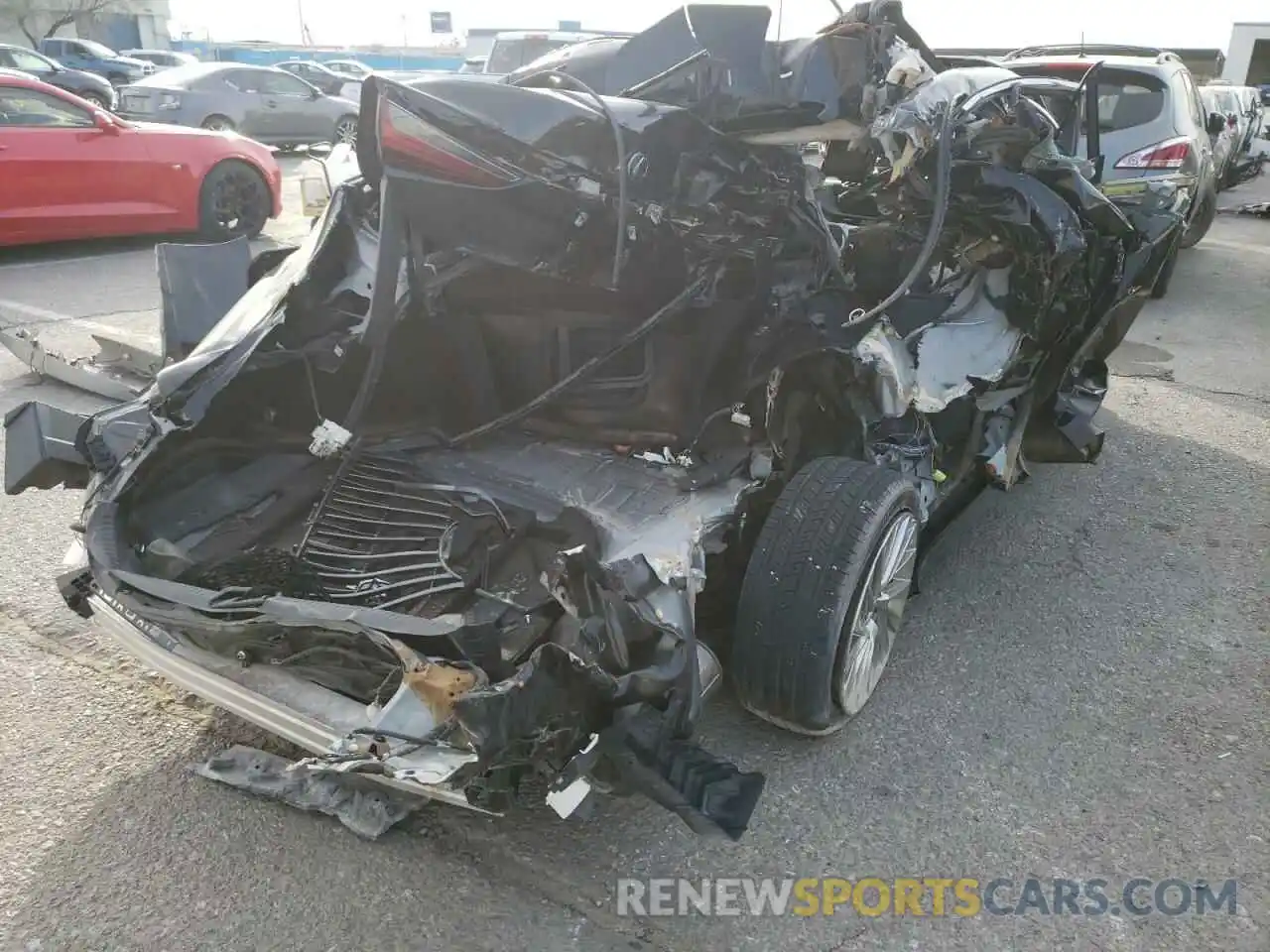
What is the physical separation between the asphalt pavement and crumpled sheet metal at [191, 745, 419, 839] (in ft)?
0.18

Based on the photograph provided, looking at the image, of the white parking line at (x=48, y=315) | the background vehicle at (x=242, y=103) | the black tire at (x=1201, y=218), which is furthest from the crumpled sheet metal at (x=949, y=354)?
the background vehicle at (x=242, y=103)

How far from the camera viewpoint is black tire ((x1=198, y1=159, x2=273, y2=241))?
9.17m

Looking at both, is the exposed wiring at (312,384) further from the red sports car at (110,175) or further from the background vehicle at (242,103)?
the background vehicle at (242,103)

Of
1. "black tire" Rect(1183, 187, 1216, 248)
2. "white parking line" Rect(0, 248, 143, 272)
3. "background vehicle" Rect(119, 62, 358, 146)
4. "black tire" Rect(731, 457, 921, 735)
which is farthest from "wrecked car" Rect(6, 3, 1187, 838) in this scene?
"background vehicle" Rect(119, 62, 358, 146)

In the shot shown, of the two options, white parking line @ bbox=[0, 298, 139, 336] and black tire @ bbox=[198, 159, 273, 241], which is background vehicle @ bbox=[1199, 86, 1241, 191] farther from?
white parking line @ bbox=[0, 298, 139, 336]

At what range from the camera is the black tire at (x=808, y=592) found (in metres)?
2.50

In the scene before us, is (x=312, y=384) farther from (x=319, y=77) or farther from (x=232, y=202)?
(x=319, y=77)

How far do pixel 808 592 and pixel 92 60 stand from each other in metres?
27.7

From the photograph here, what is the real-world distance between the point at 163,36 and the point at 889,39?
49.6 meters

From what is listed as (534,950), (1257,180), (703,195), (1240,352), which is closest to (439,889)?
(534,950)

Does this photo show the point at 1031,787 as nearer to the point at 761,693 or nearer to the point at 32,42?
the point at 761,693

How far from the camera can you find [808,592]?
250 cm

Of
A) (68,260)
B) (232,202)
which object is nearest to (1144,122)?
(232,202)

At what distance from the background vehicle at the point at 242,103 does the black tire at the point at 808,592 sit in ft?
39.9
